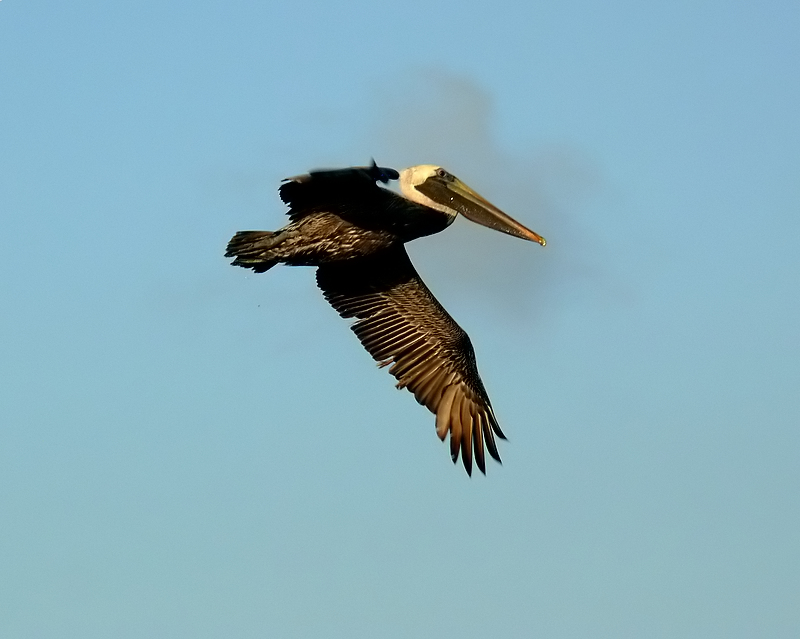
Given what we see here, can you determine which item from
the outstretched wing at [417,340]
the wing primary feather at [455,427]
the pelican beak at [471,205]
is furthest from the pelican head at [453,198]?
the wing primary feather at [455,427]

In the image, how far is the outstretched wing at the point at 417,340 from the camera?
66.0ft

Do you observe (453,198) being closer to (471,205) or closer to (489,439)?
(471,205)

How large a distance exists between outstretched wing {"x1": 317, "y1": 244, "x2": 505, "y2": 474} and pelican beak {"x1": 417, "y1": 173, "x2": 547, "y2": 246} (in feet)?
3.88

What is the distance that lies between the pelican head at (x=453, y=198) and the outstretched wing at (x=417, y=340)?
115cm

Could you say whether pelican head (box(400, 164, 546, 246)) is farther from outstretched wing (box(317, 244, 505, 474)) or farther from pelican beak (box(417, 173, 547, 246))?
outstretched wing (box(317, 244, 505, 474))

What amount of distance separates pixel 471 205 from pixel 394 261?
1.45 m

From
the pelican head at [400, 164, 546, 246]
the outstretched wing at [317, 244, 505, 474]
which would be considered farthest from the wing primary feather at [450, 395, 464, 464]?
the pelican head at [400, 164, 546, 246]

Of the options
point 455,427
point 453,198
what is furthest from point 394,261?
point 455,427

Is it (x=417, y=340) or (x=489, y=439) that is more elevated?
(x=417, y=340)

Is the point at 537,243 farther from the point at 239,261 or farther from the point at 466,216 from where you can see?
the point at 239,261

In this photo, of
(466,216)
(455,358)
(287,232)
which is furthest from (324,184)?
(455,358)

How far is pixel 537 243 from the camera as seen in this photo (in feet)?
63.0

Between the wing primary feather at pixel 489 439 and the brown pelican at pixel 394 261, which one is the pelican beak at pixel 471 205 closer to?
the brown pelican at pixel 394 261

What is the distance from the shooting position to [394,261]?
20.2m
